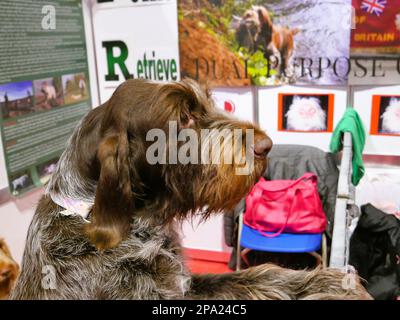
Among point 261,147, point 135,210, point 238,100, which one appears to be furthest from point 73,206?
point 238,100

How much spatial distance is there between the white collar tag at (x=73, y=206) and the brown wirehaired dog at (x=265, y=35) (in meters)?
2.00

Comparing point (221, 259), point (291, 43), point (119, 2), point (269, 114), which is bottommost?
point (221, 259)

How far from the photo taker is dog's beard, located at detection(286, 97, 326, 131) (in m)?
3.03

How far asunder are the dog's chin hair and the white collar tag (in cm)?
1

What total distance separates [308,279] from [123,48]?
249 cm

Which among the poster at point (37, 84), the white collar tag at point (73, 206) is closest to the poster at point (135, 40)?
the poster at point (37, 84)

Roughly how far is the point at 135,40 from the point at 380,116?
1925 millimetres

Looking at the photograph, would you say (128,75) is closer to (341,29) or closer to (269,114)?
(269,114)

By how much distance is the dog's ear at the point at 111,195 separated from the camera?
1335 millimetres

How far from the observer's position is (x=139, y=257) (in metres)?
1.39

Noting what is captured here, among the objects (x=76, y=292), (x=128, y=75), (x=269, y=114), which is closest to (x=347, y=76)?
(x=269, y=114)

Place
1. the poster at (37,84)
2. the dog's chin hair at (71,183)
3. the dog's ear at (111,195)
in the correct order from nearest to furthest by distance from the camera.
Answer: the dog's ear at (111,195), the dog's chin hair at (71,183), the poster at (37,84)

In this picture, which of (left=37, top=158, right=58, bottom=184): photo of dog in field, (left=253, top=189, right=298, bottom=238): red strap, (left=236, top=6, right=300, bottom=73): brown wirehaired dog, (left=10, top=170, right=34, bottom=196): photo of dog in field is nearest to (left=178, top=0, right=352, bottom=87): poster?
(left=236, top=6, right=300, bottom=73): brown wirehaired dog

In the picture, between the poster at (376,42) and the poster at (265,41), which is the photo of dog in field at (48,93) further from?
the poster at (376,42)
